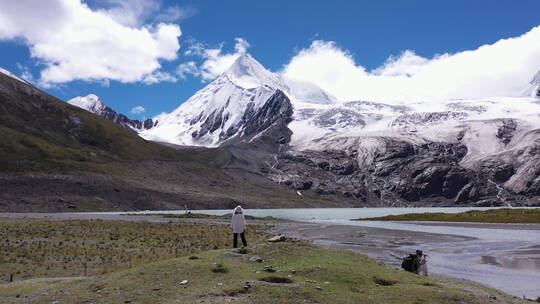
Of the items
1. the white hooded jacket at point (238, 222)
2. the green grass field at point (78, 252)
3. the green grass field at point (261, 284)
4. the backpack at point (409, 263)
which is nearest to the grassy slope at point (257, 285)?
the green grass field at point (261, 284)

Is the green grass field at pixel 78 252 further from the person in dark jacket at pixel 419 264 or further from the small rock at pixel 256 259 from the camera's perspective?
the person in dark jacket at pixel 419 264

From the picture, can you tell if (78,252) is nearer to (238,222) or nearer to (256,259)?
(238,222)

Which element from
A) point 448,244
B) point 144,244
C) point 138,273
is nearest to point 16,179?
point 144,244

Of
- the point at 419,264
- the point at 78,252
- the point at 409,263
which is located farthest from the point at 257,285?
the point at 78,252

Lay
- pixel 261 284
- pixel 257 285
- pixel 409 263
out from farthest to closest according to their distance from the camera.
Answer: pixel 409 263 < pixel 261 284 < pixel 257 285

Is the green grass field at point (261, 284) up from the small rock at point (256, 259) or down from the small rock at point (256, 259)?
down

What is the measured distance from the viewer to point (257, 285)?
22234 millimetres

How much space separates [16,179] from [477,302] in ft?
625

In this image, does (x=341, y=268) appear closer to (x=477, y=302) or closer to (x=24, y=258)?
(x=477, y=302)

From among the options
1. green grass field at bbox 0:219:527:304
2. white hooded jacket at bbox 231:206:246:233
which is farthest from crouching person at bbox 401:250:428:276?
white hooded jacket at bbox 231:206:246:233

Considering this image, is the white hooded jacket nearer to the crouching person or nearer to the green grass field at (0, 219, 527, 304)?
the green grass field at (0, 219, 527, 304)

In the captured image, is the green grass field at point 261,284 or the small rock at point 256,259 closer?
the green grass field at point 261,284

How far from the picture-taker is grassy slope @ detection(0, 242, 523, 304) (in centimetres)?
2098

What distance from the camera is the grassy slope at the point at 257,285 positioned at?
2098cm
